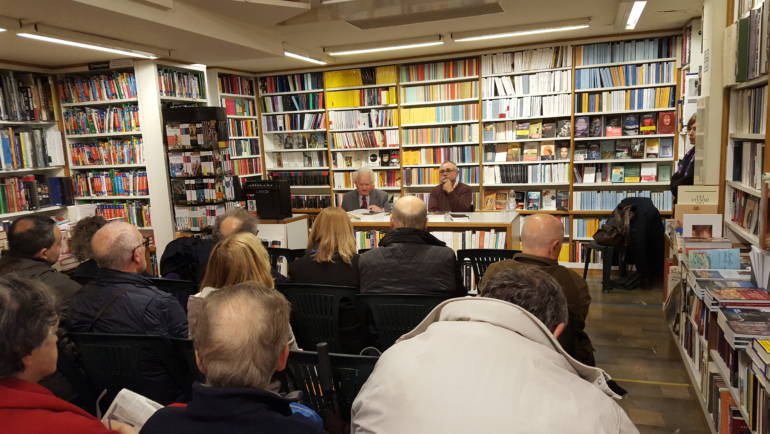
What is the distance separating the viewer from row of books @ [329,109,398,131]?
7.55 m

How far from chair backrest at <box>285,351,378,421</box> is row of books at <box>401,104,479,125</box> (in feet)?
19.0

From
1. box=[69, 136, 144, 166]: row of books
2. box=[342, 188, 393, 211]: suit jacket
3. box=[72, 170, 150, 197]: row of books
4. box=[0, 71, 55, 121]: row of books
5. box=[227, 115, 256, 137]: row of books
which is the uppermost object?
box=[0, 71, 55, 121]: row of books

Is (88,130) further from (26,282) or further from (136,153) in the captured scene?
(26,282)

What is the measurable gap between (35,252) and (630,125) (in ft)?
21.4

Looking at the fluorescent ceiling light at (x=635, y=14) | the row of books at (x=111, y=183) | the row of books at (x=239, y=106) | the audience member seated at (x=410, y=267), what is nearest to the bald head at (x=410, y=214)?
the audience member seated at (x=410, y=267)

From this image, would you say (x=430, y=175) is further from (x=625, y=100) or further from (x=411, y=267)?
(x=411, y=267)

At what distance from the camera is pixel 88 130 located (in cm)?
615

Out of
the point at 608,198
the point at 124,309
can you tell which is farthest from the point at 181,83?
the point at 608,198

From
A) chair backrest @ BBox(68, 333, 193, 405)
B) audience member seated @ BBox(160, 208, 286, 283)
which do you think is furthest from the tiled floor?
audience member seated @ BBox(160, 208, 286, 283)

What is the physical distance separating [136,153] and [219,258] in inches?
176

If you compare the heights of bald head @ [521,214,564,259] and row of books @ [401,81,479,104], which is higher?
row of books @ [401,81,479,104]

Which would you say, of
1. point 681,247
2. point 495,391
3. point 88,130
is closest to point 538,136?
point 681,247

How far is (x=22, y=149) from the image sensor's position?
18.1 ft

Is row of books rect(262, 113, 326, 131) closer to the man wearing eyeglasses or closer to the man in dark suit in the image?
the man in dark suit
